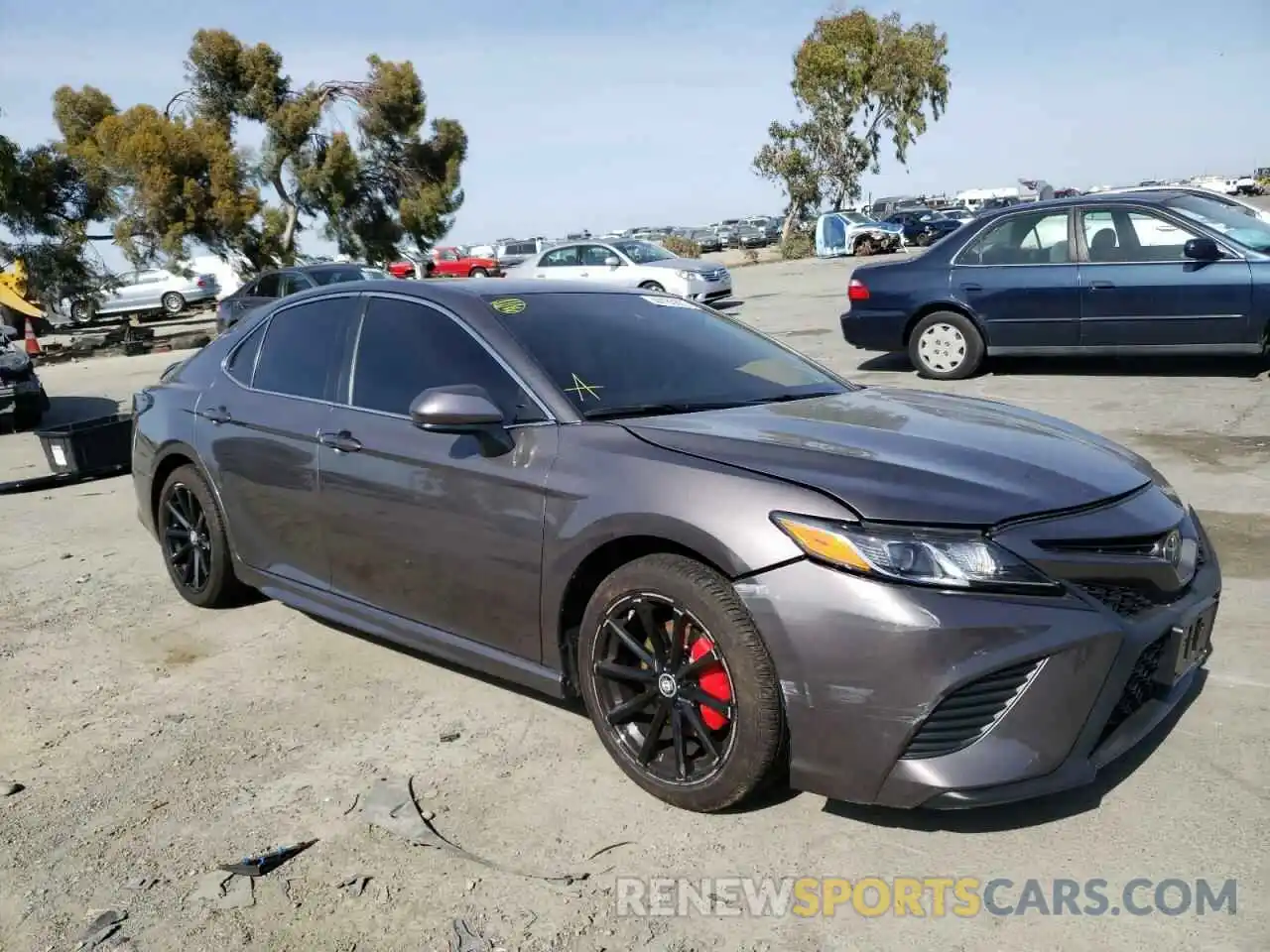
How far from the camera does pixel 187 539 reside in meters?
5.12

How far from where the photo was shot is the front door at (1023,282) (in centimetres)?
948

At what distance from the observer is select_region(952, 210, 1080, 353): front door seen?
948 cm

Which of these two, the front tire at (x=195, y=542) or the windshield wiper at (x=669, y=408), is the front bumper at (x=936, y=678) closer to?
the windshield wiper at (x=669, y=408)

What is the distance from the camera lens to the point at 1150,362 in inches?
407

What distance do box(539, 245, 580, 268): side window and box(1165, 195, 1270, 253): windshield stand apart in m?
14.0

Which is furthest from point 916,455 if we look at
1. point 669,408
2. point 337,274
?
point 337,274

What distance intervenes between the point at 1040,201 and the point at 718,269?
1212 cm

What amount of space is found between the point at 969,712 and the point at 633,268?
19446 millimetres

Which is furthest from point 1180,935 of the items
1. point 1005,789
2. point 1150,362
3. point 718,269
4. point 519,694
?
point 718,269

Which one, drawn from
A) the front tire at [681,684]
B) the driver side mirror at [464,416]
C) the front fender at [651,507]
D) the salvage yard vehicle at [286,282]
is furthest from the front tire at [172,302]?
the front tire at [681,684]

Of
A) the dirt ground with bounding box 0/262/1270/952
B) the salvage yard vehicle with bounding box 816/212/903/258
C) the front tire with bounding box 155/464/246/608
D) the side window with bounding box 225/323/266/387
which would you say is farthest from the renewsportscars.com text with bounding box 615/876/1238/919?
the salvage yard vehicle with bounding box 816/212/903/258

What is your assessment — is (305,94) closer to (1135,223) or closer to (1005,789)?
(1135,223)

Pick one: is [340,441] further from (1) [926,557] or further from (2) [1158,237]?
(2) [1158,237]

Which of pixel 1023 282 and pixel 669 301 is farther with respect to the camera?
pixel 1023 282
